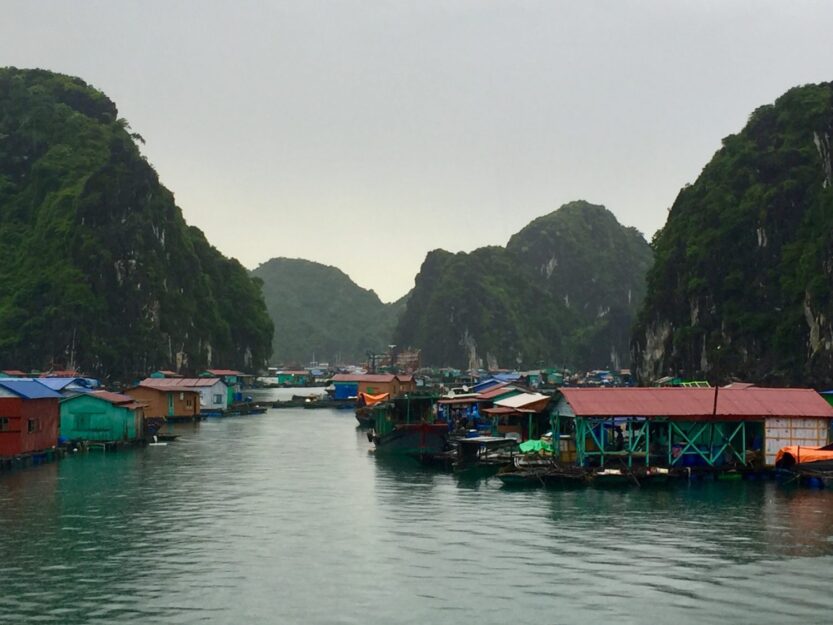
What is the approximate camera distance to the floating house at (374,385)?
124600 mm

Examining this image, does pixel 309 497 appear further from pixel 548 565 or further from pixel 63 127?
pixel 63 127

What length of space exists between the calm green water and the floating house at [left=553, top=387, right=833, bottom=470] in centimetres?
287

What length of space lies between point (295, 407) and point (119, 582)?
9943cm

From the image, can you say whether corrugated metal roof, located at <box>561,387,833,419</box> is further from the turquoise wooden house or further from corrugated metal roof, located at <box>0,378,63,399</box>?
the turquoise wooden house

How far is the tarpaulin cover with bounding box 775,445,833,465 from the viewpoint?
4809 centimetres

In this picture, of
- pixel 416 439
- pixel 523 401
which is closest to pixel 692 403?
pixel 523 401

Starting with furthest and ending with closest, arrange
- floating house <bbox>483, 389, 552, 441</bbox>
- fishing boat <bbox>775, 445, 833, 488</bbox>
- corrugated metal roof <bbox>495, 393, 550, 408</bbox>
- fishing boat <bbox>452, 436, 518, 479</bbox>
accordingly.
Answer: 1. corrugated metal roof <bbox>495, 393, 550, 408</bbox>
2. floating house <bbox>483, 389, 552, 441</bbox>
3. fishing boat <bbox>452, 436, 518, 479</bbox>
4. fishing boat <bbox>775, 445, 833, 488</bbox>

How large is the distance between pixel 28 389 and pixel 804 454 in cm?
4286

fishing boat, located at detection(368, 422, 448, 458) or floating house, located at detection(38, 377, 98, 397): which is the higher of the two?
floating house, located at detection(38, 377, 98, 397)

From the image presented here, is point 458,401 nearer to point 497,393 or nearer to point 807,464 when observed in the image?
point 497,393

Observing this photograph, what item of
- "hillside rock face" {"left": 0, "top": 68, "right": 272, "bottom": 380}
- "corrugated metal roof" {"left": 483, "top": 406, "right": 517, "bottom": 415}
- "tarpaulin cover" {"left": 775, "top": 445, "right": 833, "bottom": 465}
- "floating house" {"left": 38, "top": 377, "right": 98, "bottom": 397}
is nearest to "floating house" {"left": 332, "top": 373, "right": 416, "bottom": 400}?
→ "hillside rock face" {"left": 0, "top": 68, "right": 272, "bottom": 380}

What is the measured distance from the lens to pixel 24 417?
5506cm

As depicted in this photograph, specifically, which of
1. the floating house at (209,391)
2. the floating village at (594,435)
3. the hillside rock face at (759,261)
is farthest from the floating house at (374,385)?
the floating village at (594,435)

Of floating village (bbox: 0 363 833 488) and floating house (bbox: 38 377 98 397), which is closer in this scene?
floating village (bbox: 0 363 833 488)
